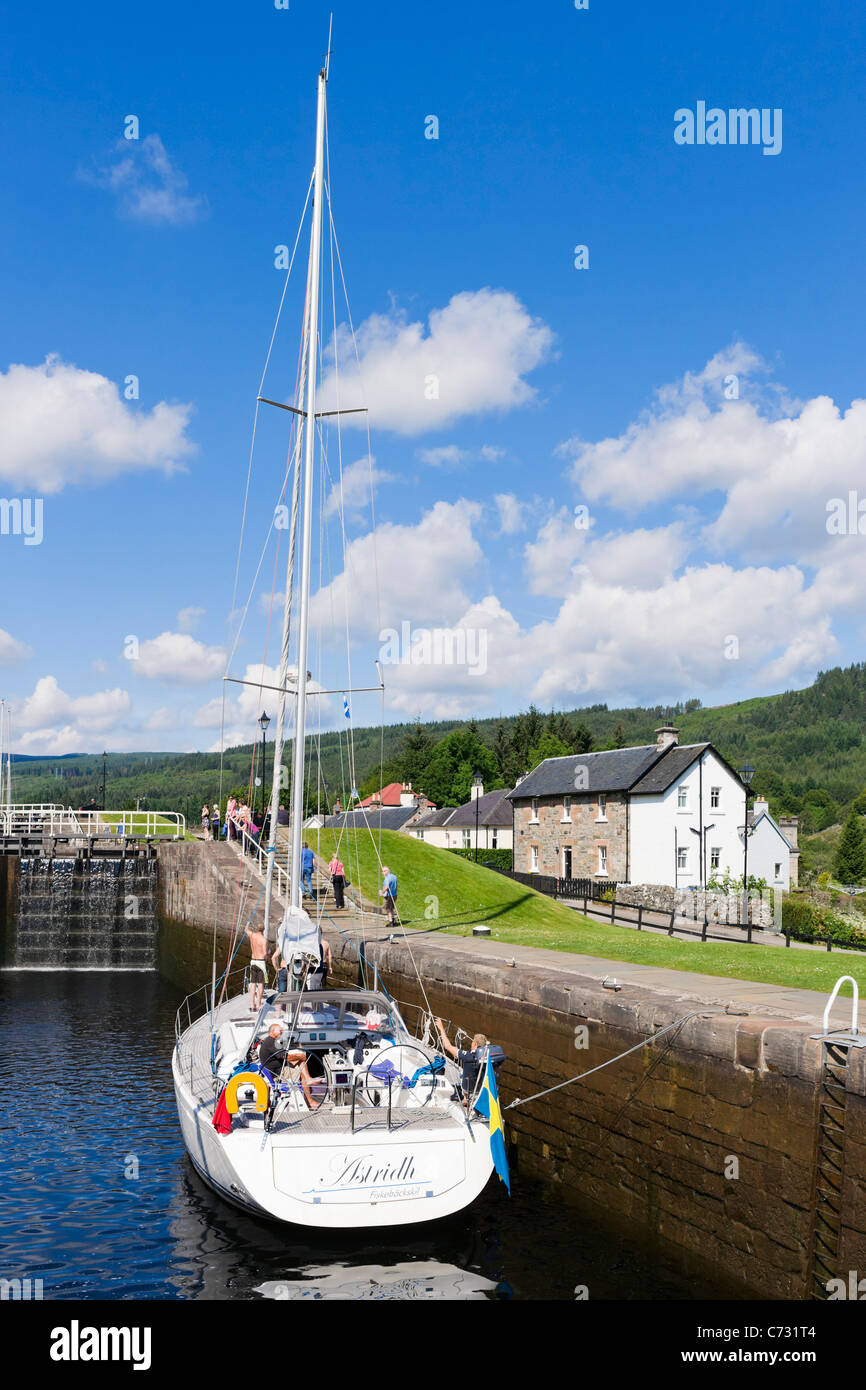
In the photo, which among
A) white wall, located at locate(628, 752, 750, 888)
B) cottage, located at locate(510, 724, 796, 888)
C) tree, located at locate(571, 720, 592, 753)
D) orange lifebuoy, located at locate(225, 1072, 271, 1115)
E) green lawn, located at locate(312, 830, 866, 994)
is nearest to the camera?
orange lifebuoy, located at locate(225, 1072, 271, 1115)

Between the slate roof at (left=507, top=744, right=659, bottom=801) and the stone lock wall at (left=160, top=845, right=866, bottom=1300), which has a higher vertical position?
the slate roof at (left=507, top=744, right=659, bottom=801)

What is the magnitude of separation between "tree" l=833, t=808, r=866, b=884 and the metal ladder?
101765 mm

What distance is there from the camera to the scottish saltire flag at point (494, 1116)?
1173cm

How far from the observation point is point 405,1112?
1242 centimetres

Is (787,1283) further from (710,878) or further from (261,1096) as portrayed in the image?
(710,878)

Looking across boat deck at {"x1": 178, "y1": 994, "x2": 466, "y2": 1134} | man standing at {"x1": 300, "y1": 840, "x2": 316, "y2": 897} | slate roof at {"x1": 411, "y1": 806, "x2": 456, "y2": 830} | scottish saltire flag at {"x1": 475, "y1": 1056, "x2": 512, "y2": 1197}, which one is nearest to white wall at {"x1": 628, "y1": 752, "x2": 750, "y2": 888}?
man standing at {"x1": 300, "y1": 840, "x2": 316, "y2": 897}

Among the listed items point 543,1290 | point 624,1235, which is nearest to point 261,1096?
point 543,1290

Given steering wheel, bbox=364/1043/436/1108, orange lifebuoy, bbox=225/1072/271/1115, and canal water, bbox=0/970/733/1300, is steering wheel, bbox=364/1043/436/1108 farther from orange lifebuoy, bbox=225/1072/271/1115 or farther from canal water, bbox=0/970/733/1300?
canal water, bbox=0/970/733/1300

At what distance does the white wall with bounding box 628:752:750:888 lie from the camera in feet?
180

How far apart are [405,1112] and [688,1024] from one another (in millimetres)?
3606

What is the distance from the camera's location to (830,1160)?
9.62 meters

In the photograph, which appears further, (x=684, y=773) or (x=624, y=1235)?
(x=684, y=773)

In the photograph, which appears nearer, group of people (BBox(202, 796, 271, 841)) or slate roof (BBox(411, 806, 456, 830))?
group of people (BBox(202, 796, 271, 841))
